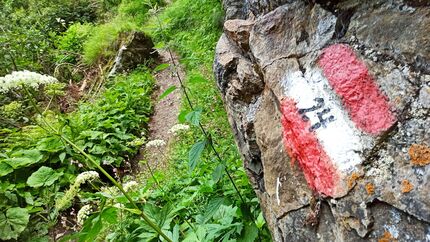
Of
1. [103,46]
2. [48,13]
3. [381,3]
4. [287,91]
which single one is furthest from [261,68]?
[48,13]

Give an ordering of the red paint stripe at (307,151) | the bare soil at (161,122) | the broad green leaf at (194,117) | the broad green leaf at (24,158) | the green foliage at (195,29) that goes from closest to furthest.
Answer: the red paint stripe at (307,151) < the broad green leaf at (194,117) < the broad green leaf at (24,158) < the bare soil at (161,122) < the green foliage at (195,29)

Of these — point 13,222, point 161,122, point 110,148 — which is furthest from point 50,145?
point 161,122

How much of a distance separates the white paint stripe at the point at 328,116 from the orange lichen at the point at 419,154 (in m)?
0.18

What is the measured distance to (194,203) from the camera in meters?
3.21

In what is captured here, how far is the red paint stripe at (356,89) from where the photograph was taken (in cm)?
131

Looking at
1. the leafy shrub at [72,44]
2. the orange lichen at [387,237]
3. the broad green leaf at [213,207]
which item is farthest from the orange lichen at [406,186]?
the leafy shrub at [72,44]

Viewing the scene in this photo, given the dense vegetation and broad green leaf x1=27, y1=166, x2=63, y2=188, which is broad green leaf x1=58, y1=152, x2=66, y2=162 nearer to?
the dense vegetation

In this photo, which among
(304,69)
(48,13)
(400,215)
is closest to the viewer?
(400,215)

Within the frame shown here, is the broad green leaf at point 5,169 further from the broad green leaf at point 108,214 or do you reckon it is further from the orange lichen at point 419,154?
the orange lichen at point 419,154

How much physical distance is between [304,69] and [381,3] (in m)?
0.42

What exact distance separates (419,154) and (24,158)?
4584 millimetres

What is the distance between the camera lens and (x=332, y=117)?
57.6 inches

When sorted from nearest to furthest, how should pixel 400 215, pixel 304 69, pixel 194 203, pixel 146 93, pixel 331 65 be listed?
pixel 400 215
pixel 331 65
pixel 304 69
pixel 194 203
pixel 146 93

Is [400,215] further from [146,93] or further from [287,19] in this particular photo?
[146,93]
